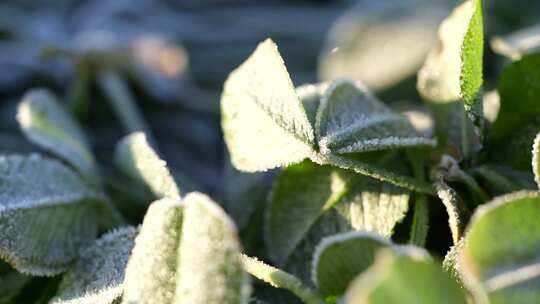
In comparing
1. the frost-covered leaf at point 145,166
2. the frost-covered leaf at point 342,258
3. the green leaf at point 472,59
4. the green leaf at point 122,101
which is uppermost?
the green leaf at point 472,59

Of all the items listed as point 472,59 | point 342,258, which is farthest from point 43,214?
point 472,59

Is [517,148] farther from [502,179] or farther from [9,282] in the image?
[9,282]

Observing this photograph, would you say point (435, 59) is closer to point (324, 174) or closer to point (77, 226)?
point (324, 174)

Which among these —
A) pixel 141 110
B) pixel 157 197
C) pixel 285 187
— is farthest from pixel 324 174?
pixel 141 110

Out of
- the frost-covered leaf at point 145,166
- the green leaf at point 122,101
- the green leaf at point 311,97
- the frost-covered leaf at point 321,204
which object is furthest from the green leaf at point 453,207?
the green leaf at point 122,101

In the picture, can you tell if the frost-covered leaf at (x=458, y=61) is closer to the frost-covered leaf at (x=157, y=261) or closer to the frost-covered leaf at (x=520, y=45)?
the frost-covered leaf at (x=520, y=45)
